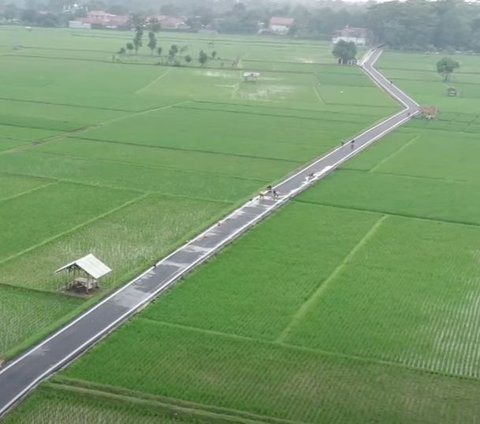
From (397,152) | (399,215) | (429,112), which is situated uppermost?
(429,112)

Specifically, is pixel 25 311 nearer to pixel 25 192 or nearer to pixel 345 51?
pixel 25 192

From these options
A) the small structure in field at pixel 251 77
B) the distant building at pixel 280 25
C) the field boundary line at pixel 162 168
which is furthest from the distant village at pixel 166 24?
the field boundary line at pixel 162 168

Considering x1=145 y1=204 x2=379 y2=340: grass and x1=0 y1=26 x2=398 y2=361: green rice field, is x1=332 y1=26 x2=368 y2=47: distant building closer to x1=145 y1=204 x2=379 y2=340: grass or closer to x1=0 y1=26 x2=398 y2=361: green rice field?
x1=0 y1=26 x2=398 y2=361: green rice field

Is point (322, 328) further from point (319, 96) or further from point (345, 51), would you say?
point (345, 51)

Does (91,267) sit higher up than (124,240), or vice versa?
(91,267)

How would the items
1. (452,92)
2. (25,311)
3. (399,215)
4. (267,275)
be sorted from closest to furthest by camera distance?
(25,311) < (267,275) < (399,215) < (452,92)

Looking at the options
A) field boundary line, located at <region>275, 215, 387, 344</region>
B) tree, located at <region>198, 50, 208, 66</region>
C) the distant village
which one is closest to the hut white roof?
field boundary line, located at <region>275, 215, 387, 344</region>

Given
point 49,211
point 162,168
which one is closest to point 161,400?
point 49,211

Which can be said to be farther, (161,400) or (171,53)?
(171,53)

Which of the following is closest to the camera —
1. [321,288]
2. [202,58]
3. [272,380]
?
[272,380]
